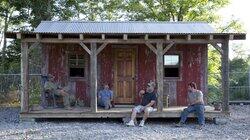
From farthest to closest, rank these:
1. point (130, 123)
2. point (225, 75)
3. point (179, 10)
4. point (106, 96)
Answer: point (179, 10) < point (106, 96) < point (225, 75) < point (130, 123)

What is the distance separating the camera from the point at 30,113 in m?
14.7

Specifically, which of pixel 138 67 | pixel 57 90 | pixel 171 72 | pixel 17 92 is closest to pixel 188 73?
pixel 171 72

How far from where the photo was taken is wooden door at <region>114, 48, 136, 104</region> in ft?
56.0

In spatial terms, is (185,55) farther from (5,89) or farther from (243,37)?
(5,89)

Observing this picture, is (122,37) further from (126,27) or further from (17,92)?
(17,92)

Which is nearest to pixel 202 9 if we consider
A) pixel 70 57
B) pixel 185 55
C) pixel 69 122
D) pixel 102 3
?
pixel 102 3

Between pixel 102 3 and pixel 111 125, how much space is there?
20.9 meters

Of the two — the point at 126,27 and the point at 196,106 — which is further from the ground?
the point at 126,27

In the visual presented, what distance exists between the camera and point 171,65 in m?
17.2

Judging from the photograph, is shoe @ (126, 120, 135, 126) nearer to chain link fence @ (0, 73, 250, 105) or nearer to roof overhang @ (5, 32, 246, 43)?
roof overhang @ (5, 32, 246, 43)

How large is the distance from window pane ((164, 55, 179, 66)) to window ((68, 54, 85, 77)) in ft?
10.1

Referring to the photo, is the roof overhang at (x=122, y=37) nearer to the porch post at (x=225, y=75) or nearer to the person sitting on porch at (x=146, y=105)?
the porch post at (x=225, y=75)

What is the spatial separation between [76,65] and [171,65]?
352cm

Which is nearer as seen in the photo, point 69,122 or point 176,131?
point 176,131
